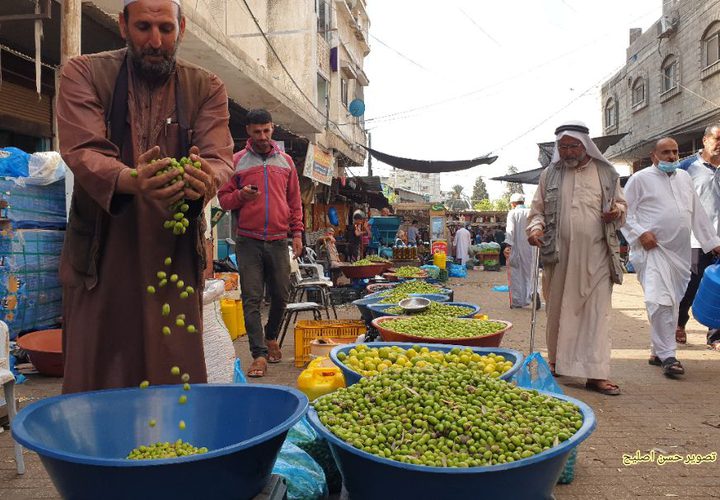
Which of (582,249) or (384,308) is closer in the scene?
(582,249)

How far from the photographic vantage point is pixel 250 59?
35.0ft

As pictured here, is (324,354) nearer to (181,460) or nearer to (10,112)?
(181,460)

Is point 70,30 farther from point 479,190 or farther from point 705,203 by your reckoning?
point 479,190

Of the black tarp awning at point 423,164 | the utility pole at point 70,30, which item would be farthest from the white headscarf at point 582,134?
the black tarp awning at point 423,164

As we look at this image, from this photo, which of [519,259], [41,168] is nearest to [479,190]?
[519,259]

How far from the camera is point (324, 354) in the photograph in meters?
5.14

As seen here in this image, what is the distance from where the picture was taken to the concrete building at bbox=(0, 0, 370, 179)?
7.82 m

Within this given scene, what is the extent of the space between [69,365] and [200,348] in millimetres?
499

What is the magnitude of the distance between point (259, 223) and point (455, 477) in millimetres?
3944

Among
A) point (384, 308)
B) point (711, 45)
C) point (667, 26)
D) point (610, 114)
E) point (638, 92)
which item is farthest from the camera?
point (610, 114)

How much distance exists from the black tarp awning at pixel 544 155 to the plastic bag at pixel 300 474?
7.92 meters

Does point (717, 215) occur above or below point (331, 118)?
below

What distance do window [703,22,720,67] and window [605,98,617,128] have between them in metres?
8.71

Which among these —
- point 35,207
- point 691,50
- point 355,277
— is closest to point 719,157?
point 355,277
